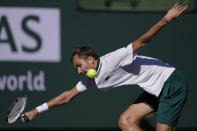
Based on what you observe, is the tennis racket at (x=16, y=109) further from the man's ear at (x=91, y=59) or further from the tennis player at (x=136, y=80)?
the man's ear at (x=91, y=59)

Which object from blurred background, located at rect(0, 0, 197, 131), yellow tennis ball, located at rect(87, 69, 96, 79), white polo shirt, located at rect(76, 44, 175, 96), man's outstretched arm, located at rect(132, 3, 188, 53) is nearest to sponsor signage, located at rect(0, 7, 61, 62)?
blurred background, located at rect(0, 0, 197, 131)

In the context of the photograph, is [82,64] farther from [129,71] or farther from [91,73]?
[129,71]

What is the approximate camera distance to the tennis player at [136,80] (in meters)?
5.62

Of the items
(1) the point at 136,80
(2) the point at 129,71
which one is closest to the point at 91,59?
(2) the point at 129,71

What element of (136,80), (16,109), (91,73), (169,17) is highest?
(169,17)

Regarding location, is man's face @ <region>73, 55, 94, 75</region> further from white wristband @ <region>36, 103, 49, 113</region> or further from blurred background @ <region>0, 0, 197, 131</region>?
blurred background @ <region>0, 0, 197, 131</region>

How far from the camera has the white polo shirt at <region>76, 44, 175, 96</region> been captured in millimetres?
5570

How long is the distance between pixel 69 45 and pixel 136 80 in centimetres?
227

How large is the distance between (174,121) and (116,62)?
0.89 meters

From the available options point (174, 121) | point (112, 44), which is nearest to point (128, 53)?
point (174, 121)


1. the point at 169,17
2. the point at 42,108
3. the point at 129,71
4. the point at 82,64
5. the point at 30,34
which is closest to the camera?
the point at 169,17

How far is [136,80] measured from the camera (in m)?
5.78

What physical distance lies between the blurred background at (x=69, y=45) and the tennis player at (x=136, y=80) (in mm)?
1888

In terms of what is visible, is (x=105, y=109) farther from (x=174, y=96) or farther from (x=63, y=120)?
(x=174, y=96)
